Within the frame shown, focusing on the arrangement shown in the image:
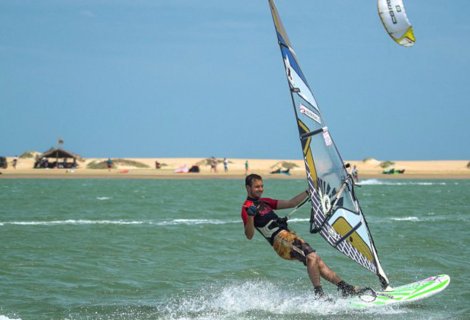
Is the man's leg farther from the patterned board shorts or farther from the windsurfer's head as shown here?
the windsurfer's head

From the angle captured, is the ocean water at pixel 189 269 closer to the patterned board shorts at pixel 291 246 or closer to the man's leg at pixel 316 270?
the man's leg at pixel 316 270

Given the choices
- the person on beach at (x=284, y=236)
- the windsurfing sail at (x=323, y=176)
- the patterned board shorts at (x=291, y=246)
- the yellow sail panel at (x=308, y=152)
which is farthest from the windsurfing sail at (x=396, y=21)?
the patterned board shorts at (x=291, y=246)

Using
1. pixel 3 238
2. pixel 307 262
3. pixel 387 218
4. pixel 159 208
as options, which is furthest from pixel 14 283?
pixel 159 208

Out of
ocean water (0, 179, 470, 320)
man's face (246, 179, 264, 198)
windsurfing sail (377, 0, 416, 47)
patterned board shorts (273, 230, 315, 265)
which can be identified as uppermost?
windsurfing sail (377, 0, 416, 47)

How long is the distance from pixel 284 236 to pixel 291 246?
11 cm

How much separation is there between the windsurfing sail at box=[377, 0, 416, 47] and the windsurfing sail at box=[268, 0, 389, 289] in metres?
0.87

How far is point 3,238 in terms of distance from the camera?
1373 cm

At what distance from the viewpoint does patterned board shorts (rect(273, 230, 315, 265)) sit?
23.2 feet

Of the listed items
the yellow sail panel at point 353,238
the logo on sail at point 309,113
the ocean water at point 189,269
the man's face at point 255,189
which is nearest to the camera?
the logo on sail at point 309,113

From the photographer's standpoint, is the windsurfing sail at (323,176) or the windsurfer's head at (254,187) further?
the windsurfer's head at (254,187)

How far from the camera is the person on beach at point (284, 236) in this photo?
23.1 feet

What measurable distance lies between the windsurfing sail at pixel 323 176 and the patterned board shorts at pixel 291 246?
20 centimetres

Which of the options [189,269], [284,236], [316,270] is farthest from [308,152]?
[189,269]

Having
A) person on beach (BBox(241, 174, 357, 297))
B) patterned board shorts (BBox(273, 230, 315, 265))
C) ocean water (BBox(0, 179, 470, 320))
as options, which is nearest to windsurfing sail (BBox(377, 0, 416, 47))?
person on beach (BBox(241, 174, 357, 297))
